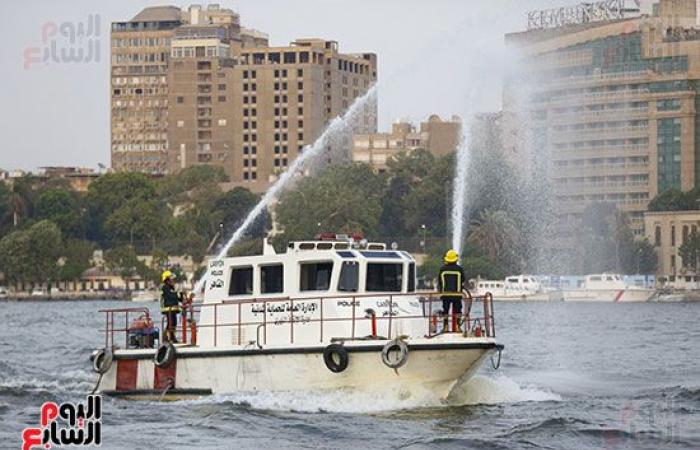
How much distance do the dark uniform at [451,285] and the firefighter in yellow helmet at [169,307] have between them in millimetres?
6074

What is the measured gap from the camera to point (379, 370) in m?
35.5

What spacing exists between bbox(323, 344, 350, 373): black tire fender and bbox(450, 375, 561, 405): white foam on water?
91.7 inches

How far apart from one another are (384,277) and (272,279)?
2.27 meters

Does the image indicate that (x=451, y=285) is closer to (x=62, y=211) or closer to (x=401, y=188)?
(x=401, y=188)

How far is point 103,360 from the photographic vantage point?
129 feet

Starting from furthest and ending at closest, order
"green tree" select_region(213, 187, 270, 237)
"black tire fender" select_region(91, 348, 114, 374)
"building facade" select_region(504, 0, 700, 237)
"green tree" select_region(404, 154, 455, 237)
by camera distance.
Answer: "green tree" select_region(213, 187, 270, 237) → "building facade" select_region(504, 0, 700, 237) → "green tree" select_region(404, 154, 455, 237) → "black tire fender" select_region(91, 348, 114, 374)

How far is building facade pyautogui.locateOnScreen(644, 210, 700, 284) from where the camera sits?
579 feet

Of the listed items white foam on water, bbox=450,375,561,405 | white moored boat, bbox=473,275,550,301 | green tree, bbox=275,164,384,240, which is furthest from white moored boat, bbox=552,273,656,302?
white foam on water, bbox=450,375,561,405

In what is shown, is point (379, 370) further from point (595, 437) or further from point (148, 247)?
point (148, 247)

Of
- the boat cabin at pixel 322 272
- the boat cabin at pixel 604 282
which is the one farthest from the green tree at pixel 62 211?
the boat cabin at pixel 322 272

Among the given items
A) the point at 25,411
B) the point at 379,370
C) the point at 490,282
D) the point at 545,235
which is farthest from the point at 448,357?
the point at 545,235

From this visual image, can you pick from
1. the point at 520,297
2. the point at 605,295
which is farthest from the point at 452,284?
the point at 605,295

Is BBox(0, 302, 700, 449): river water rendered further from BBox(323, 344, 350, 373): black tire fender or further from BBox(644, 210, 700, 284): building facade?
BBox(644, 210, 700, 284): building facade

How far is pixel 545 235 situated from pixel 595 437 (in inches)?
5575
